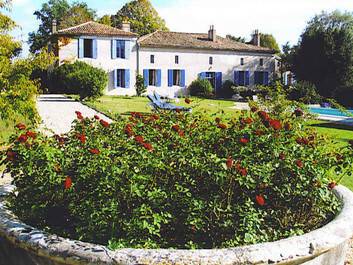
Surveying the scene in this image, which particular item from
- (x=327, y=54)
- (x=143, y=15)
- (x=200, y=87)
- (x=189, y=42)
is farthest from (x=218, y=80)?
(x=143, y=15)

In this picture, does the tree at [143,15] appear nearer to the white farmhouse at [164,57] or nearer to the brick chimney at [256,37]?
the white farmhouse at [164,57]

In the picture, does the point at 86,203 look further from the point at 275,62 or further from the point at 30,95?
the point at 275,62

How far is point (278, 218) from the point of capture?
356 centimetres

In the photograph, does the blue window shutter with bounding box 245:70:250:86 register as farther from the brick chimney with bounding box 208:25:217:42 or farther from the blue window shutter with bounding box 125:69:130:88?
the blue window shutter with bounding box 125:69:130:88

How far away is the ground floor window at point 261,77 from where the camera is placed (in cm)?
4106

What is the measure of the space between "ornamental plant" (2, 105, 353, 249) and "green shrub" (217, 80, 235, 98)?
114ft

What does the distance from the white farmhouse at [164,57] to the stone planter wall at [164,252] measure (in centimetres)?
3084

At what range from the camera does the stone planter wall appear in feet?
8.66

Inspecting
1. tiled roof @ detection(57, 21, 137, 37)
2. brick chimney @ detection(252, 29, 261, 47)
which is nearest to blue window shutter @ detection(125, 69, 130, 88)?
tiled roof @ detection(57, 21, 137, 37)

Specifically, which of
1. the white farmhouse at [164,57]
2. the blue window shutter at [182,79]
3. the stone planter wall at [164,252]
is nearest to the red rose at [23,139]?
the stone planter wall at [164,252]

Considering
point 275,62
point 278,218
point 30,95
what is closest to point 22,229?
point 278,218

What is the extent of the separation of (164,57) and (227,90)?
635cm

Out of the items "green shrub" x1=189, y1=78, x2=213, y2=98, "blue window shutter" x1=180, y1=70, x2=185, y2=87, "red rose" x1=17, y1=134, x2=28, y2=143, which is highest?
"blue window shutter" x1=180, y1=70, x2=185, y2=87

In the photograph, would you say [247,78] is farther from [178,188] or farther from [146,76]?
[178,188]
